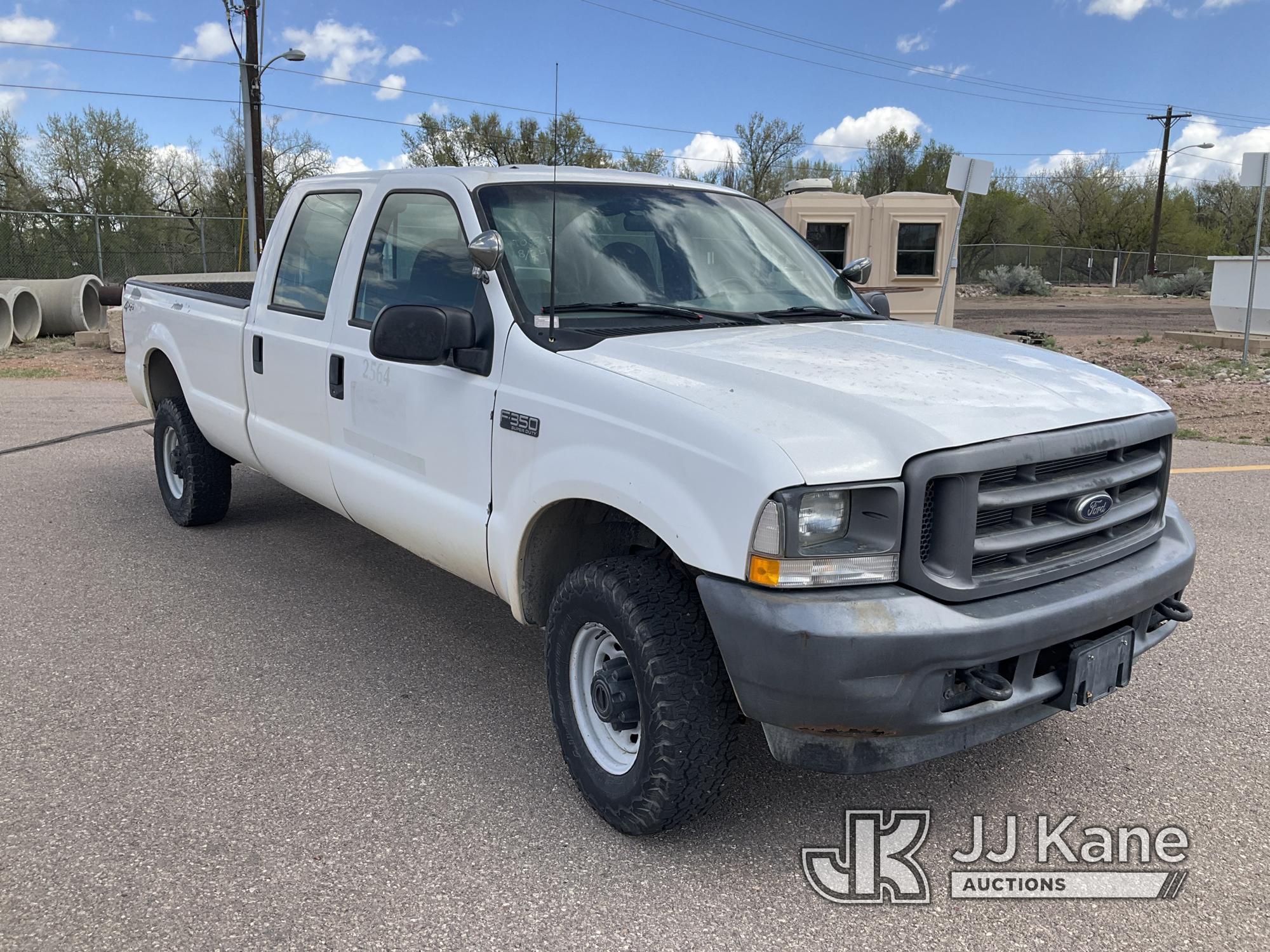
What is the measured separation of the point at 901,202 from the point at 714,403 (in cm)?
1796

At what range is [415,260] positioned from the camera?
4117 millimetres

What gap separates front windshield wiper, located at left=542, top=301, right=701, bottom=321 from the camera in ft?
11.8

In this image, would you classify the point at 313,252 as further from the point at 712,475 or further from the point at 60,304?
the point at 60,304

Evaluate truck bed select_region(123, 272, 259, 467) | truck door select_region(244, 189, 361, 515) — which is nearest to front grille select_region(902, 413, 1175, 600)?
truck door select_region(244, 189, 361, 515)

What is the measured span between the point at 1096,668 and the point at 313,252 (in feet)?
12.1

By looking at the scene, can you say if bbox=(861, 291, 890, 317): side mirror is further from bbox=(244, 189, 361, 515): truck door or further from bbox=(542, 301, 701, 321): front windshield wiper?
bbox=(244, 189, 361, 515): truck door

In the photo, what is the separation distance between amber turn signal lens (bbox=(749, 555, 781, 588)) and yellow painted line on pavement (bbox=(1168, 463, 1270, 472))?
662 cm

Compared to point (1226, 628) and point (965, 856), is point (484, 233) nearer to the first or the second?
point (965, 856)

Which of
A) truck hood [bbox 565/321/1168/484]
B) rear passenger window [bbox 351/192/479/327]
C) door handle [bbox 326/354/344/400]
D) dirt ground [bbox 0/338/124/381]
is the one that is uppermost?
rear passenger window [bbox 351/192/479/327]

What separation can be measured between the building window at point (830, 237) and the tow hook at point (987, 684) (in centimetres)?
1713

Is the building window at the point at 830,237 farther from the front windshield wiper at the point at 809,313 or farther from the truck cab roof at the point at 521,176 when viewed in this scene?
the front windshield wiper at the point at 809,313

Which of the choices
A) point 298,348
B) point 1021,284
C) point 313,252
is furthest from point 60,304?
point 1021,284

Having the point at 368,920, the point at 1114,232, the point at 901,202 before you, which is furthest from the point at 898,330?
the point at 1114,232

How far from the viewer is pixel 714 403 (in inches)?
110
